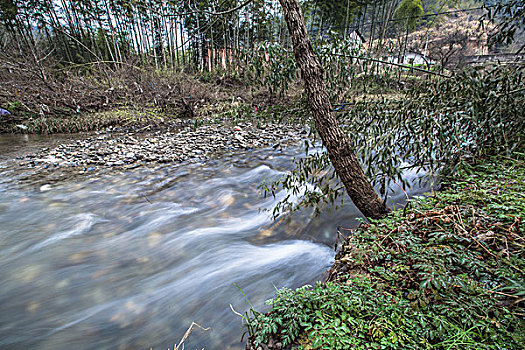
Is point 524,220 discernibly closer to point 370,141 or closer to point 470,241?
point 470,241

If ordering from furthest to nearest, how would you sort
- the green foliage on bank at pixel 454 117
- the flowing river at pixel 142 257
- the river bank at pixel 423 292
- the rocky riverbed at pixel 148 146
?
the rocky riverbed at pixel 148 146, the green foliage on bank at pixel 454 117, the flowing river at pixel 142 257, the river bank at pixel 423 292

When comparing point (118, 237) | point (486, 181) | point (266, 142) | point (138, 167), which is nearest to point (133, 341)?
point (118, 237)

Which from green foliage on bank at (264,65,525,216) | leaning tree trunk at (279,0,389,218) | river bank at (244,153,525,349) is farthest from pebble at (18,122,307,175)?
river bank at (244,153,525,349)

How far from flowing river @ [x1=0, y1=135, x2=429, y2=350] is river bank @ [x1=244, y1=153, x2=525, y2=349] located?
87cm

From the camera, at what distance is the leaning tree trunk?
2.38m

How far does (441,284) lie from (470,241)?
21.0 inches

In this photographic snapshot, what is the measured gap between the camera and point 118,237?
142 inches

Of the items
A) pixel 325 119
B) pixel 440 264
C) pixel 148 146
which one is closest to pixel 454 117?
pixel 325 119

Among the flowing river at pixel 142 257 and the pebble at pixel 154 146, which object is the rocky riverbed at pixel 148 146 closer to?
the pebble at pixel 154 146

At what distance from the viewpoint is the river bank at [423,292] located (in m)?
1.25

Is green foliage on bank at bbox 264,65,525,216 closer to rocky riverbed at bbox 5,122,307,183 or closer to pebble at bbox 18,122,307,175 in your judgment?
rocky riverbed at bbox 5,122,307,183

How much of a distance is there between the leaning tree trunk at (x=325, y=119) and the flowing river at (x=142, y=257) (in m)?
0.85

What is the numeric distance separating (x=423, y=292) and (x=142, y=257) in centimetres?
306

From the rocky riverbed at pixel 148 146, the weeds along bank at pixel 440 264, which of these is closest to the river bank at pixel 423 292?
the weeds along bank at pixel 440 264
